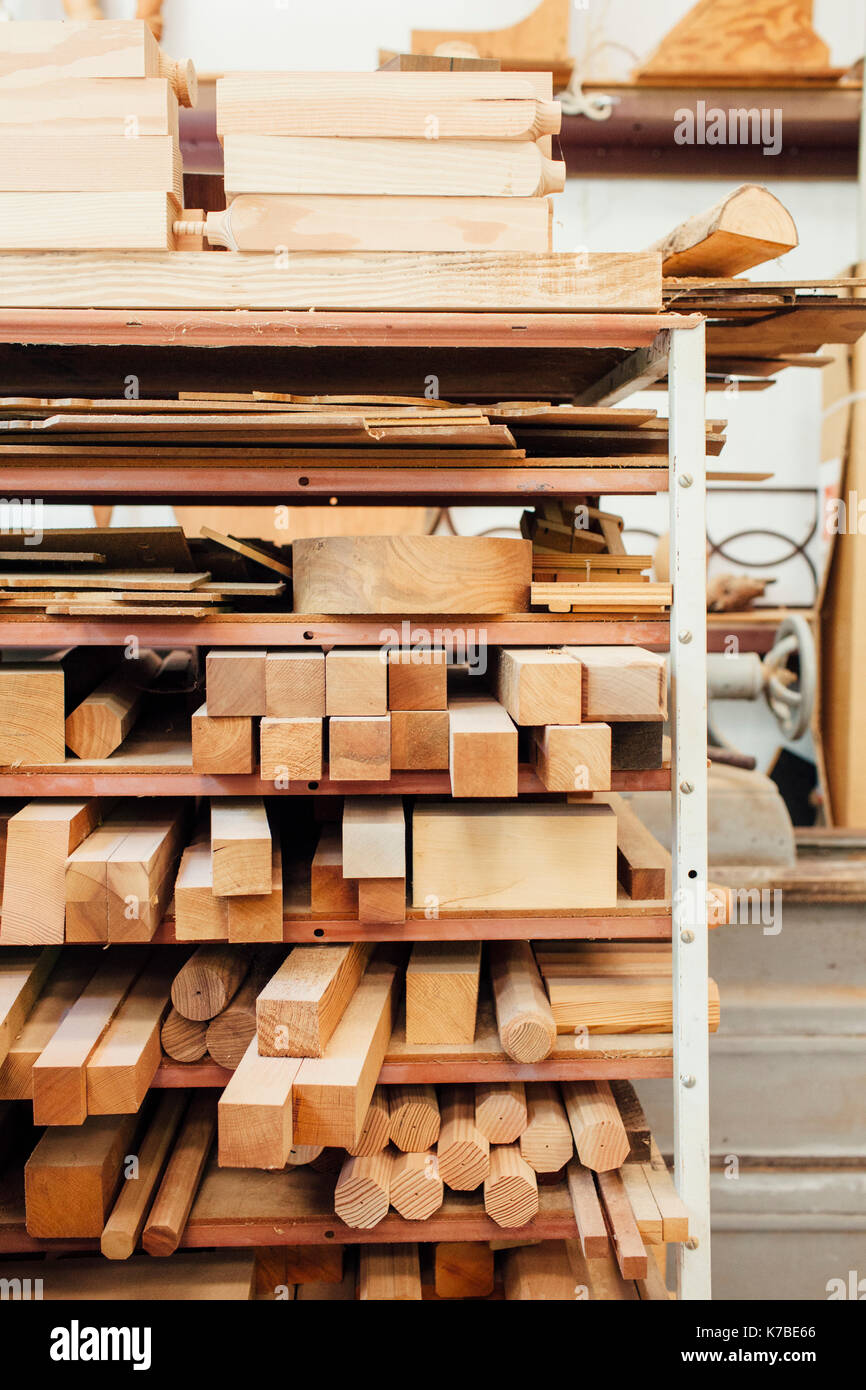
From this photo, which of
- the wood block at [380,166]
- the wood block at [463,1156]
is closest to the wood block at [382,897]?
the wood block at [463,1156]

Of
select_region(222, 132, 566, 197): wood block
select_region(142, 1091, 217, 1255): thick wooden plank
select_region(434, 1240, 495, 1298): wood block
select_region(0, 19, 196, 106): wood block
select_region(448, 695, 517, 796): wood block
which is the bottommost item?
select_region(434, 1240, 495, 1298): wood block

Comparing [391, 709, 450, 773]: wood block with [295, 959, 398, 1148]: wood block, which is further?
[391, 709, 450, 773]: wood block

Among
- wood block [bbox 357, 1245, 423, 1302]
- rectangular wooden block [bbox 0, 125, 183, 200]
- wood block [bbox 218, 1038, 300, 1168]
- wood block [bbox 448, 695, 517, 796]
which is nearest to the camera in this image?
wood block [bbox 218, 1038, 300, 1168]

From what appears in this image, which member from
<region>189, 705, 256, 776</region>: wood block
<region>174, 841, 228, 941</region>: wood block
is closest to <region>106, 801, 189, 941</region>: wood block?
<region>174, 841, 228, 941</region>: wood block

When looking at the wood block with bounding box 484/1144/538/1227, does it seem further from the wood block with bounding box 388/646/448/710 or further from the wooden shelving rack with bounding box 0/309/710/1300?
the wood block with bounding box 388/646/448/710

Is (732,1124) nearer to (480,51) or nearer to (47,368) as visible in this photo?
(47,368)

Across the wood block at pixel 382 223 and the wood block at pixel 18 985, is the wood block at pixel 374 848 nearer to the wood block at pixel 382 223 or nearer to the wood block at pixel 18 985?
the wood block at pixel 18 985

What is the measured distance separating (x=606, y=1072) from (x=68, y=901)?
3.74 feet

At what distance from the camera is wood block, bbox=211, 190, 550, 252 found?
5.57ft

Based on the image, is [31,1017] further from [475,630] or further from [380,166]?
[380,166]

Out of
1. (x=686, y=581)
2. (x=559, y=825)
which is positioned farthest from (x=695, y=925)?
(x=686, y=581)

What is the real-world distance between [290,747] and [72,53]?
55.1 inches

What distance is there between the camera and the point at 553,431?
6.30 feet

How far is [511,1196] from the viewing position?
1.79 meters
